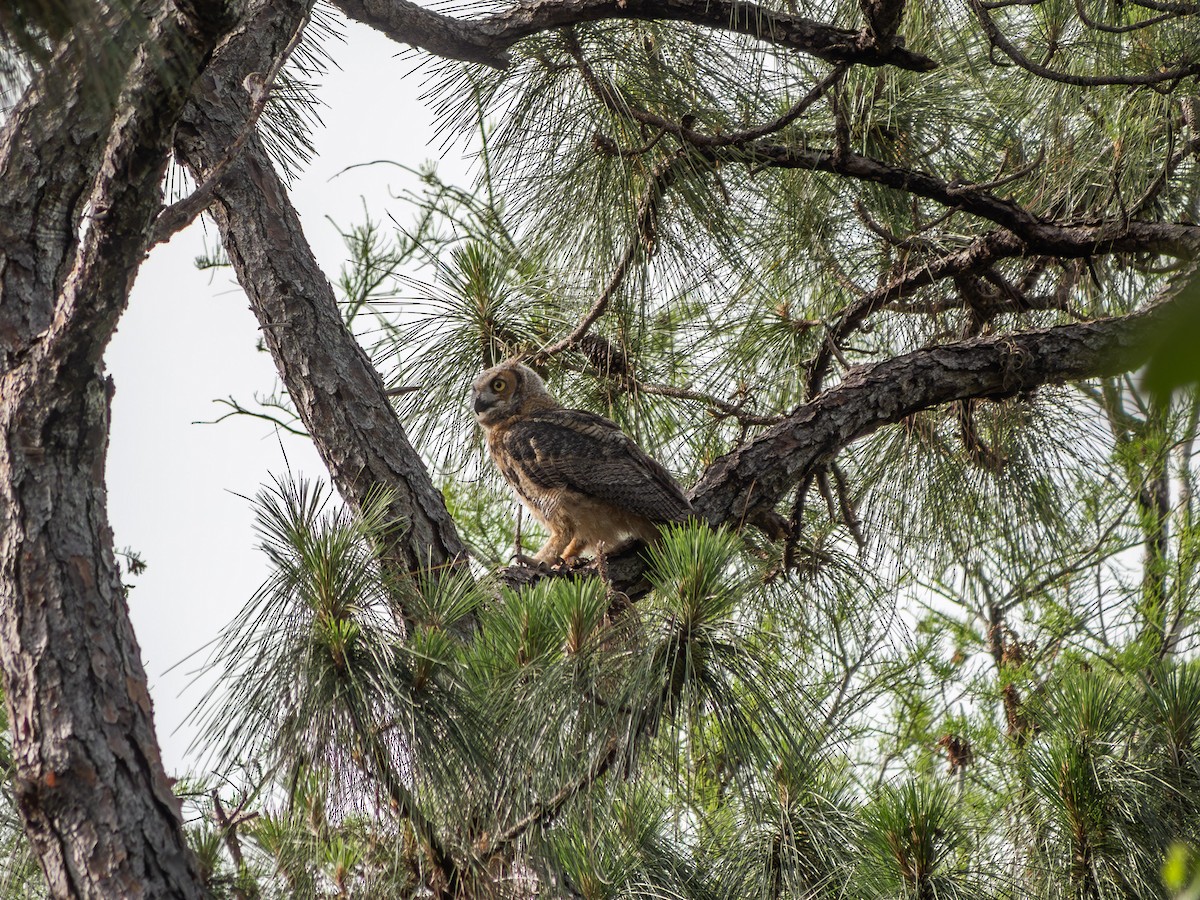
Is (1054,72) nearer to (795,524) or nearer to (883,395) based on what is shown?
(883,395)

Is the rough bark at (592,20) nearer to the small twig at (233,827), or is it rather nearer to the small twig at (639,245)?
the small twig at (639,245)

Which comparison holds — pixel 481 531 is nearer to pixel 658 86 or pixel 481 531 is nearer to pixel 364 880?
pixel 658 86

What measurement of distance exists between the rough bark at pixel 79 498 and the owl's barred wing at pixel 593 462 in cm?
144

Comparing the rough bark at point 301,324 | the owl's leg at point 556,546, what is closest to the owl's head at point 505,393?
the owl's leg at point 556,546

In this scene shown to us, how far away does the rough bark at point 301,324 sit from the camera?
8.57 feet

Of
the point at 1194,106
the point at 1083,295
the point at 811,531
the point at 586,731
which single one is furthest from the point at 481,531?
the point at 586,731

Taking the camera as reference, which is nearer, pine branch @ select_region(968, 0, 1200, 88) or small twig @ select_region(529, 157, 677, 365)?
pine branch @ select_region(968, 0, 1200, 88)

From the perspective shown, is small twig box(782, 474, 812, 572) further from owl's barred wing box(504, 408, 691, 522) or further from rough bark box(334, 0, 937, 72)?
rough bark box(334, 0, 937, 72)

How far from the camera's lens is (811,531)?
12.2 feet

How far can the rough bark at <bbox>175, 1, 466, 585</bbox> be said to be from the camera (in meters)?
2.61

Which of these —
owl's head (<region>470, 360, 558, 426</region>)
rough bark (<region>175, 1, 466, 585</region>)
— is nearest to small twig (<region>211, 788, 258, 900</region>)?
rough bark (<region>175, 1, 466, 585</region>)

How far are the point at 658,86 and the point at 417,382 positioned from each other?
3.67ft

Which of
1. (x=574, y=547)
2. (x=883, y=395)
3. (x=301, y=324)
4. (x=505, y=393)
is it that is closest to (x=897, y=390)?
(x=883, y=395)

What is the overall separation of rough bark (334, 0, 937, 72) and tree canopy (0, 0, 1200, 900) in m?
0.01
